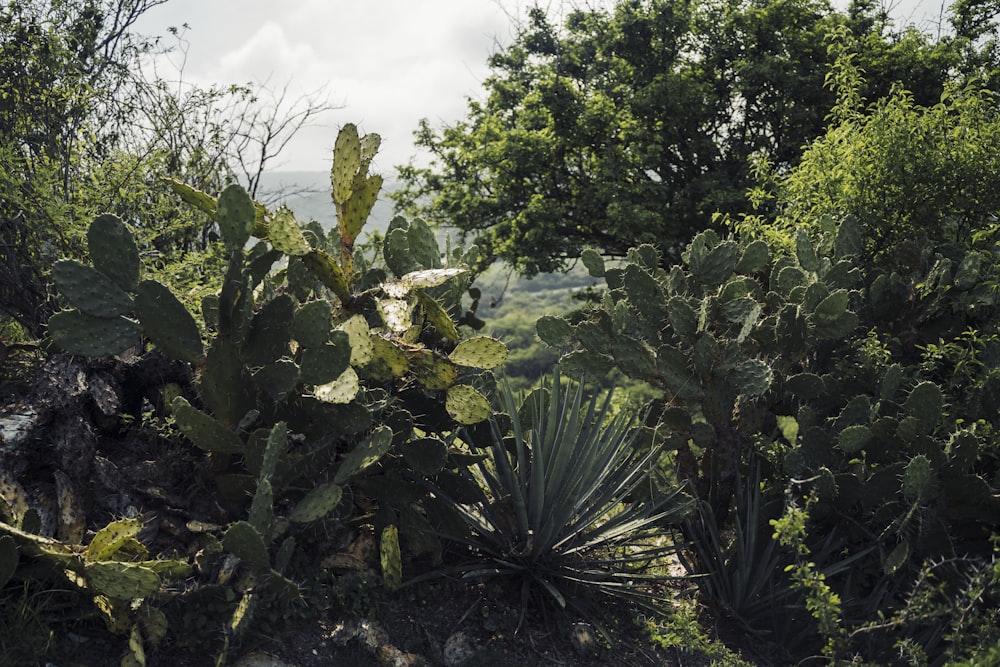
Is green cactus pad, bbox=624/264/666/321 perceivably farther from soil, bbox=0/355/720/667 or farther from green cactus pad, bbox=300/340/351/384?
green cactus pad, bbox=300/340/351/384

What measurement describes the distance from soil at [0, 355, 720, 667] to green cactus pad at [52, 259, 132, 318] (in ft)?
1.79

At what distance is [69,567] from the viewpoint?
2.89m

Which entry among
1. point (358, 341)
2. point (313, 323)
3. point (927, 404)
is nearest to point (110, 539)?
point (313, 323)

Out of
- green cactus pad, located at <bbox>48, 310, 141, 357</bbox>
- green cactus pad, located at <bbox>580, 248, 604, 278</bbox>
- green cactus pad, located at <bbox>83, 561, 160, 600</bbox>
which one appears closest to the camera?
green cactus pad, located at <bbox>83, 561, 160, 600</bbox>

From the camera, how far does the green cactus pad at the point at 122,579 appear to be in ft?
8.78

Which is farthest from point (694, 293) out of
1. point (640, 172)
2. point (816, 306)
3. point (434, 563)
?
point (640, 172)

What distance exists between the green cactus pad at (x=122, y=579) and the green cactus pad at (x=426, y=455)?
1.23 meters

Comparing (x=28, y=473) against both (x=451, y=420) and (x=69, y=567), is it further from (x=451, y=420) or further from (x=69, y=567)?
(x=451, y=420)

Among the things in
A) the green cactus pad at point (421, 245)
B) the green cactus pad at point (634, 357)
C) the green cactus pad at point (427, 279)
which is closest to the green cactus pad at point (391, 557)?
the green cactus pad at point (427, 279)

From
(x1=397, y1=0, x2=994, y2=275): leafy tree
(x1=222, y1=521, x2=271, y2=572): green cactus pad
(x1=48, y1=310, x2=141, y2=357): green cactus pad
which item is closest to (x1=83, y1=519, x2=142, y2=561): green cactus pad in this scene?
(x1=222, y1=521, x2=271, y2=572): green cactus pad

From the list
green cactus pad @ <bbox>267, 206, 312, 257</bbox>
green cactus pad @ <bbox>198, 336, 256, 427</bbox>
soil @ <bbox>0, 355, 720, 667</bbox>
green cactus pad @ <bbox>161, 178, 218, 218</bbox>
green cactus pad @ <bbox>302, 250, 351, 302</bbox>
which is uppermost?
green cactus pad @ <bbox>161, 178, 218, 218</bbox>

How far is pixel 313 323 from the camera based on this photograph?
320cm

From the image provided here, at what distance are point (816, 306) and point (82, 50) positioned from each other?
6497 mm

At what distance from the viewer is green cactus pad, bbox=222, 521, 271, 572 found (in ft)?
9.10
